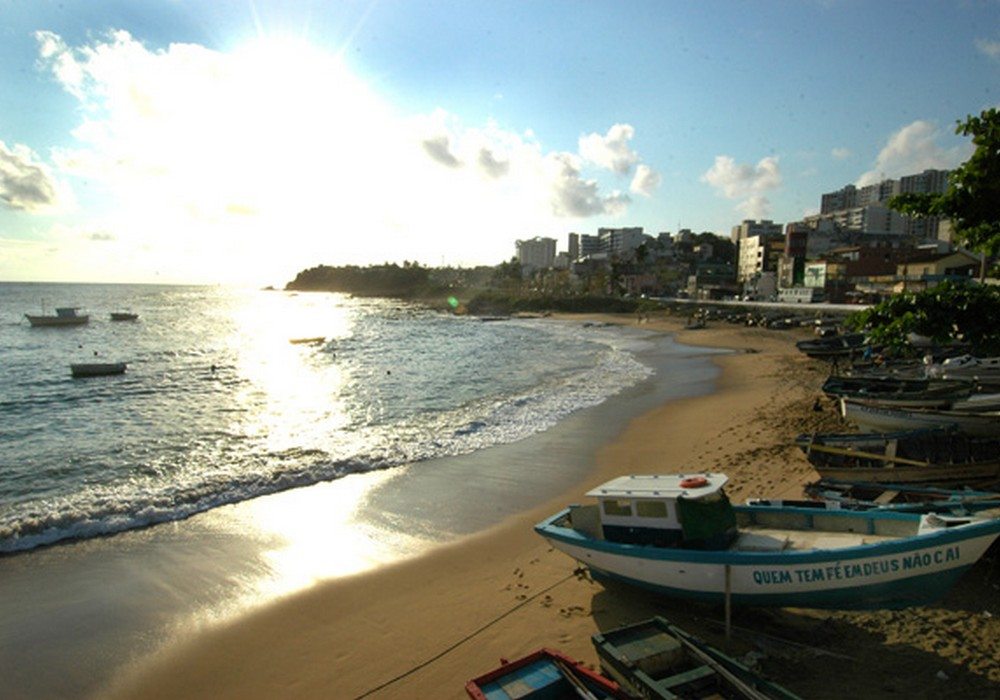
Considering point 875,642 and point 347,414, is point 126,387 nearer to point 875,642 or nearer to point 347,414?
point 347,414

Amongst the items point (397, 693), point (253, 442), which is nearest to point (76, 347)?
point (253, 442)

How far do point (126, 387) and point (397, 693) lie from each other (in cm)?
3092

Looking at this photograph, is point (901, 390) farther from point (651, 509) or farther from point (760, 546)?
point (651, 509)

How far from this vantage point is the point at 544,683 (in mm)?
5910

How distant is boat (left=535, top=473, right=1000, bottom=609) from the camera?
7148 mm

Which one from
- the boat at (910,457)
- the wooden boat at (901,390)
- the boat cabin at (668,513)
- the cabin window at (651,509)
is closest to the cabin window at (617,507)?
the boat cabin at (668,513)

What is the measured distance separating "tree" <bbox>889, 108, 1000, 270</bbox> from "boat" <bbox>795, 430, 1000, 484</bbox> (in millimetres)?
4352

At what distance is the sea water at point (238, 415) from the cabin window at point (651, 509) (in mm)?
10193

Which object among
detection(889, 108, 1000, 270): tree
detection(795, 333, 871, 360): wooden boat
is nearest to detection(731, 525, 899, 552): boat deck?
detection(889, 108, 1000, 270): tree

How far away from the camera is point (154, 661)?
8367 millimetres

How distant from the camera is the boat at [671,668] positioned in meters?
5.59

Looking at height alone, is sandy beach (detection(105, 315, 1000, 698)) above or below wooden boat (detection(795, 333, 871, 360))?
below

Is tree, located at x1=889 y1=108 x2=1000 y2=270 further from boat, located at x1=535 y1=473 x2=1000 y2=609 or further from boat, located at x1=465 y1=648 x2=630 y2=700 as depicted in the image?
boat, located at x1=465 y1=648 x2=630 y2=700

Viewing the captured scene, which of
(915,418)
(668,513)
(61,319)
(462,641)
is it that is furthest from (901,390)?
(61,319)
